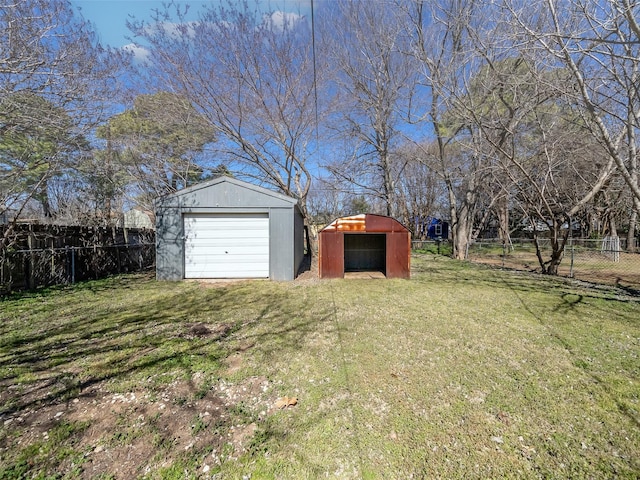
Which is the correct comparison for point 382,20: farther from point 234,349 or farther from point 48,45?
point 234,349

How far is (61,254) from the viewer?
675 cm

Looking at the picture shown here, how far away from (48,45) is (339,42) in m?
10.5

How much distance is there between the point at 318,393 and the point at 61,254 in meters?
7.60

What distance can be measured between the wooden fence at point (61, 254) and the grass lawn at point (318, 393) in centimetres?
148

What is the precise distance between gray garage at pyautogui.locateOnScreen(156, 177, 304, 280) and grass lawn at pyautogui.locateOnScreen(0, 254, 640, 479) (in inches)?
111

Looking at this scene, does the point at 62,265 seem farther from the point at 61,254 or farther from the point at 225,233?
the point at 225,233

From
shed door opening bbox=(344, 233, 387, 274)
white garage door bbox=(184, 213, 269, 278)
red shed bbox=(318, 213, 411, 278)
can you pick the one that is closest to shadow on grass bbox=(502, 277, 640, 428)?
red shed bbox=(318, 213, 411, 278)

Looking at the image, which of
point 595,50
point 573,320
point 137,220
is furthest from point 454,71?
point 137,220

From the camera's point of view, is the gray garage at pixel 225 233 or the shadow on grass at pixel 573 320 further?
the gray garage at pixel 225 233

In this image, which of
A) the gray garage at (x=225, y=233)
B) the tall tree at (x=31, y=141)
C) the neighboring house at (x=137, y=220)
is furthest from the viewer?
the neighboring house at (x=137, y=220)

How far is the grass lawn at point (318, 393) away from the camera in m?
1.75

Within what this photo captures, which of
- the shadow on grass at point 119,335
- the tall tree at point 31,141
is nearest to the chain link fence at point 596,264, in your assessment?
the shadow on grass at point 119,335

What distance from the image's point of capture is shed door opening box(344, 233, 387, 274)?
9.63 meters

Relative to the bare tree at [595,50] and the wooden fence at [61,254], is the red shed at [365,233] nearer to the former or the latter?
the bare tree at [595,50]
